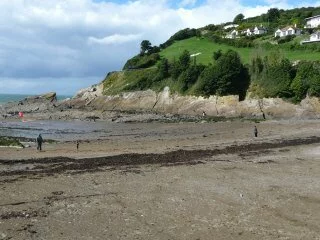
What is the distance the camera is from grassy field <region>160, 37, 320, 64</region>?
77863mm

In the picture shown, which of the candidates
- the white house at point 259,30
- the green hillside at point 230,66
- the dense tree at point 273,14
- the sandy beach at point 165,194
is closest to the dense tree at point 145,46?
the green hillside at point 230,66

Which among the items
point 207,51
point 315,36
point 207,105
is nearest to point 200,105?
point 207,105

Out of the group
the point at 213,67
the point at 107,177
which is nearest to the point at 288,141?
the point at 107,177

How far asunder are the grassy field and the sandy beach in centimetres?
4796

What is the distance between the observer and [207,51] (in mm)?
99875

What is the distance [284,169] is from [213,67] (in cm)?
5361

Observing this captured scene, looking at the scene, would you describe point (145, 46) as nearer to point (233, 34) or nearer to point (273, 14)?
point (233, 34)

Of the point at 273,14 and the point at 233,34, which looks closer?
the point at 233,34

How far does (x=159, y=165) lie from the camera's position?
25094mm

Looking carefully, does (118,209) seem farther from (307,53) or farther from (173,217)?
(307,53)

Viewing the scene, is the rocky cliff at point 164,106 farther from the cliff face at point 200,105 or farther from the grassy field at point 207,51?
the grassy field at point 207,51

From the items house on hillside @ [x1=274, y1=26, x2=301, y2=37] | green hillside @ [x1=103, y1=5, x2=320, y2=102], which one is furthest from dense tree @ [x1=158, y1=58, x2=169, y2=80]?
house on hillside @ [x1=274, y1=26, x2=301, y2=37]

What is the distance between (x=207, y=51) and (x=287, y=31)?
17.9 metres

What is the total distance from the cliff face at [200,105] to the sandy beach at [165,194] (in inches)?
1223
